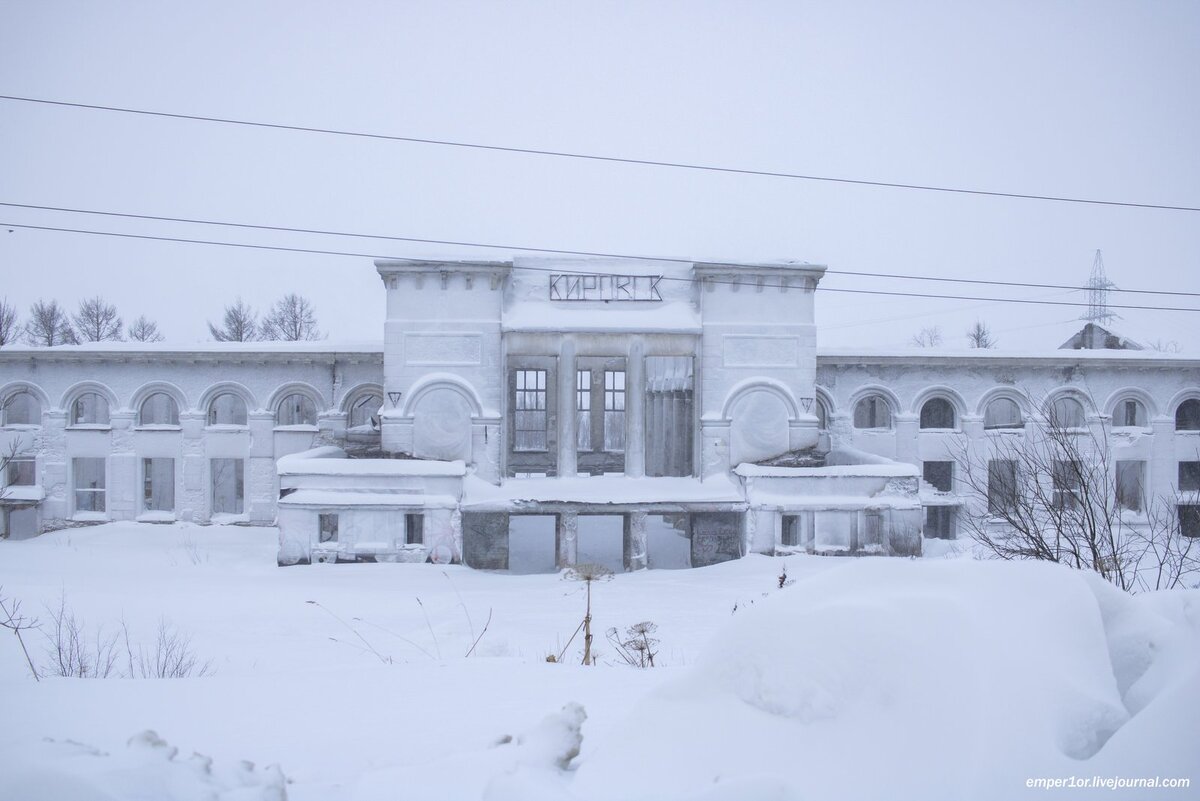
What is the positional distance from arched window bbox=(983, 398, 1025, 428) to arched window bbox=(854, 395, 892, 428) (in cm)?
307

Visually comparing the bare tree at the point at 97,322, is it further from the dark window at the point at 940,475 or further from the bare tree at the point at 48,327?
the dark window at the point at 940,475

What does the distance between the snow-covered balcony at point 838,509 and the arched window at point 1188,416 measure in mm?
12379

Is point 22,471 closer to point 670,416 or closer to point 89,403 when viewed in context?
point 89,403

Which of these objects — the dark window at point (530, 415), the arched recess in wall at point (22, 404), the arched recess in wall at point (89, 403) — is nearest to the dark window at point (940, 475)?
the dark window at point (530, 415)

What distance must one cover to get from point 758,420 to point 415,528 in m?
8.76

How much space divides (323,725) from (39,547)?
1759 centimetres

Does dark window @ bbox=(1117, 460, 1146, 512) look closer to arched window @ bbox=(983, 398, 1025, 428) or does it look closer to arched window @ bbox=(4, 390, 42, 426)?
arched window @ bbox=(983, 398, 1025, 428)

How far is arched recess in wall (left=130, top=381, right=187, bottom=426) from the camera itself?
19.6 m

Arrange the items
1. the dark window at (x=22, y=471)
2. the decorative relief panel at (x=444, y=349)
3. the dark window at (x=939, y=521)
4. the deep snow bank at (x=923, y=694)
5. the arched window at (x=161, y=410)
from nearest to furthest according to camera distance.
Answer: the deep snow bank at (x=923, y=694) → the decorative relief panel at (x=444, y=349) → the dark window at (x=22, y=471) → the dark window at (x=939, y=521) → the arched window at (x=161, y=410)

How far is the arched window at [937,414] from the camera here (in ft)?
65.5

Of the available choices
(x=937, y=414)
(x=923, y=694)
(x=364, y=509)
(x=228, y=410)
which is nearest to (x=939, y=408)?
(x=937, y=414)

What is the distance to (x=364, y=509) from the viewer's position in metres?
14.2

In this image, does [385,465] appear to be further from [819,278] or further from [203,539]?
[819,278]

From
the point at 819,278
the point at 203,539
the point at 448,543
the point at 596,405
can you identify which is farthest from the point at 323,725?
the point at 596,405
